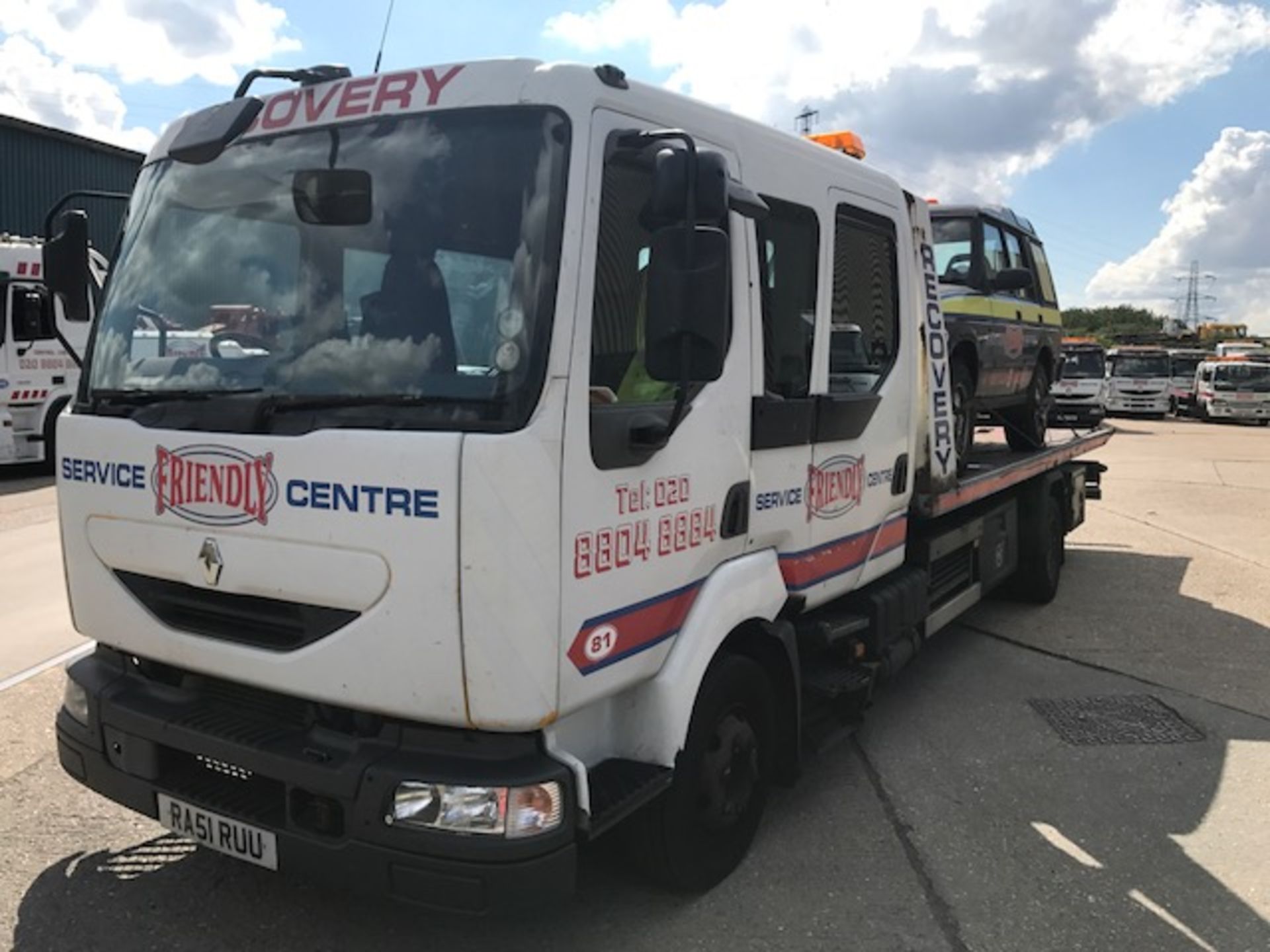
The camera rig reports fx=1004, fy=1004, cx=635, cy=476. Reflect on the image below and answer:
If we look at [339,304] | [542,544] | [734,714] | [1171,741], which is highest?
[339,304]

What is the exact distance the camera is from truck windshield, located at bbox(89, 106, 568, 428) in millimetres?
2555

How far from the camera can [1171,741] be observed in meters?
5.02

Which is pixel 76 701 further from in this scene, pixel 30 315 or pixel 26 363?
pixel 30 315

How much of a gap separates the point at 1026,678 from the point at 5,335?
498 inches

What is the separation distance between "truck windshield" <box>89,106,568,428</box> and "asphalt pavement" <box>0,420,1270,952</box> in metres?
1.66

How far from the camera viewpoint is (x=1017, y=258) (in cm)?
802

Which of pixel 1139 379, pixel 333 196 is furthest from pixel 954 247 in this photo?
pixel 1139 379

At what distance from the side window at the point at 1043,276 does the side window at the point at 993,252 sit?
2.95ft

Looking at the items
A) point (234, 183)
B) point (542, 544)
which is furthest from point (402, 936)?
point (234, 183)

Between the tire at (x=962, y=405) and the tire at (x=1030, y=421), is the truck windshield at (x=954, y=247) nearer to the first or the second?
the tire at (x=962, y=405)

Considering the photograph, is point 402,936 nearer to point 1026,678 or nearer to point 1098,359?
point 1026,678

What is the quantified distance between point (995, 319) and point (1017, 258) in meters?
1.09

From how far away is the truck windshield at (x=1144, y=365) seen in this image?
32250mm

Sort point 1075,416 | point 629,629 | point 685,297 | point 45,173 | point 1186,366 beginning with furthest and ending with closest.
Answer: point 1186,366, point 45,173, point 1075,416, point 629,629, point 685,297
